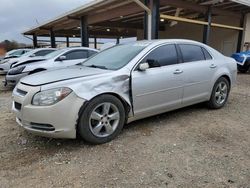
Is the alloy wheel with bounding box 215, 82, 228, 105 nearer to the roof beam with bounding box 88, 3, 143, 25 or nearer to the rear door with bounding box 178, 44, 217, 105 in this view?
the rear door with bounding box 178, 44, 217, 105

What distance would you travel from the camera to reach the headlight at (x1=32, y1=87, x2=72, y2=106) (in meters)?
3.12

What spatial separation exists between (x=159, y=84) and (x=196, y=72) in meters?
1.02

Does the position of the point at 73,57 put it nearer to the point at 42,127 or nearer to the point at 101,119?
the point at 101,119

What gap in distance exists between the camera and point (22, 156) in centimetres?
322

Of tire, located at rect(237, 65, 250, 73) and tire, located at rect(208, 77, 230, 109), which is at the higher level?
tire, located at rect(208, 77, 230, 109)

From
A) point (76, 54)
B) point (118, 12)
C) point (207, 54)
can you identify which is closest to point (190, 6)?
point (118, 12)

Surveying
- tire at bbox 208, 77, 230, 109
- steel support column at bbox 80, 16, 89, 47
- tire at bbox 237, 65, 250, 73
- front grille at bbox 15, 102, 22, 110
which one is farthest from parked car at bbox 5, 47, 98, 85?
tire at bbox 237, 65, 250, 73

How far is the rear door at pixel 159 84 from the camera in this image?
3801 mm

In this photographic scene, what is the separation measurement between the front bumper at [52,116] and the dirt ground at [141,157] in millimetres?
334

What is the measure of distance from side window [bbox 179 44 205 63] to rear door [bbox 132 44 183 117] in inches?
9.0

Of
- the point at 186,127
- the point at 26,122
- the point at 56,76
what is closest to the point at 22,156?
the point at 26,122

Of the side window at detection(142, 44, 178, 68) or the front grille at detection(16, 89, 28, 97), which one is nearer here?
the front grille at detection(16, 89, 28, 97)

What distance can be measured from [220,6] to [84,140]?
11938mm

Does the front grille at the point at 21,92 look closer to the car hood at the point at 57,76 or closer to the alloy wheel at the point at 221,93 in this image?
the car hood at the point at 57,76
